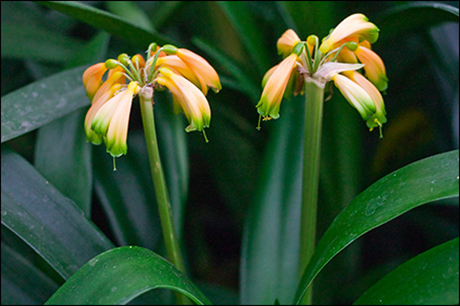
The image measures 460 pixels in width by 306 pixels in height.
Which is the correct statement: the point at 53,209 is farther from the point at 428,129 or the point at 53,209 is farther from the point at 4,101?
the point at 428,129

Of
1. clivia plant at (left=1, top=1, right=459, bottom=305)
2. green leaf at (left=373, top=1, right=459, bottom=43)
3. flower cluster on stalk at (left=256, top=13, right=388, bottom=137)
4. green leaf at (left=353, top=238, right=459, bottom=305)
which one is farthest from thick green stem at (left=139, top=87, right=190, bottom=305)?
green leaf at (left=373, top=1, right=459, bottom=43)

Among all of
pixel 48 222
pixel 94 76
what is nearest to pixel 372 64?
pixel 94 76

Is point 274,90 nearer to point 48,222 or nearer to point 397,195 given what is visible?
point 397,195

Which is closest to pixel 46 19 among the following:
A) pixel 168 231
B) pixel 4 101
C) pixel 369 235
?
pixel 4 101

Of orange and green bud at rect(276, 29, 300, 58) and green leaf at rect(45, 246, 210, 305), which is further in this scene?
orange and green bud at rect(276, 29, 300, 58)

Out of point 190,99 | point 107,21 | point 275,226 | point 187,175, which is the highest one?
point 107,21

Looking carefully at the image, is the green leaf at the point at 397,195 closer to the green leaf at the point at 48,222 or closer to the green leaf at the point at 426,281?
the green leaf at the point at 426,281

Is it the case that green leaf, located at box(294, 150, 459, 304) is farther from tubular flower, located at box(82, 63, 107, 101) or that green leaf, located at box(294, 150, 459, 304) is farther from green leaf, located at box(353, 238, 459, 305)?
tubular flower, located at box(82, 63, 107, 101)
